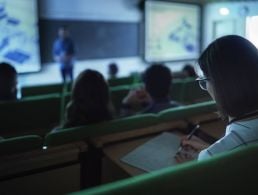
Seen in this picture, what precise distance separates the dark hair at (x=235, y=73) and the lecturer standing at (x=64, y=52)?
4.91m

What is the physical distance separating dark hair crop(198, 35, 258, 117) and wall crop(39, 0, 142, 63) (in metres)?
Result: 5.09

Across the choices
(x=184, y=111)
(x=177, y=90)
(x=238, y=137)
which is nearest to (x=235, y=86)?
(x=238, y=137)

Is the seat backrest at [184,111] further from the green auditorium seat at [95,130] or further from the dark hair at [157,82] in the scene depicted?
the dark hair at [157,82]

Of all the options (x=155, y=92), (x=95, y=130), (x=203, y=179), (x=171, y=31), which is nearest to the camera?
(x=203, y=179)

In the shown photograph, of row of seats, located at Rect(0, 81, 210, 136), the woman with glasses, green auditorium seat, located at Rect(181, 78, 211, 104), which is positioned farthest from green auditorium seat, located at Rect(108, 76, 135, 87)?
the woman with glasses

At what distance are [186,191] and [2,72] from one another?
2.35m

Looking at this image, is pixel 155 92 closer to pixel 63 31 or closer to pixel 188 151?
pixel 188 151

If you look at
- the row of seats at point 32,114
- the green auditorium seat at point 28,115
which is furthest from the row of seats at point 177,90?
the green auditorium seat at point 28,115

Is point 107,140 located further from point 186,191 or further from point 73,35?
point 73,35

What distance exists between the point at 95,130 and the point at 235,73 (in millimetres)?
816

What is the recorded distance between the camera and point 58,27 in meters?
5.88

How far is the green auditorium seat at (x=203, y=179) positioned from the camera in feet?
2.56

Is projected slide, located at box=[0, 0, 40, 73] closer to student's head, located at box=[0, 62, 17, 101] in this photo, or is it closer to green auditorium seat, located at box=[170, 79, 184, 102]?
student's head, located at box=[0, 62, 17, 101]

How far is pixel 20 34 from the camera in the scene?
18.2ft
